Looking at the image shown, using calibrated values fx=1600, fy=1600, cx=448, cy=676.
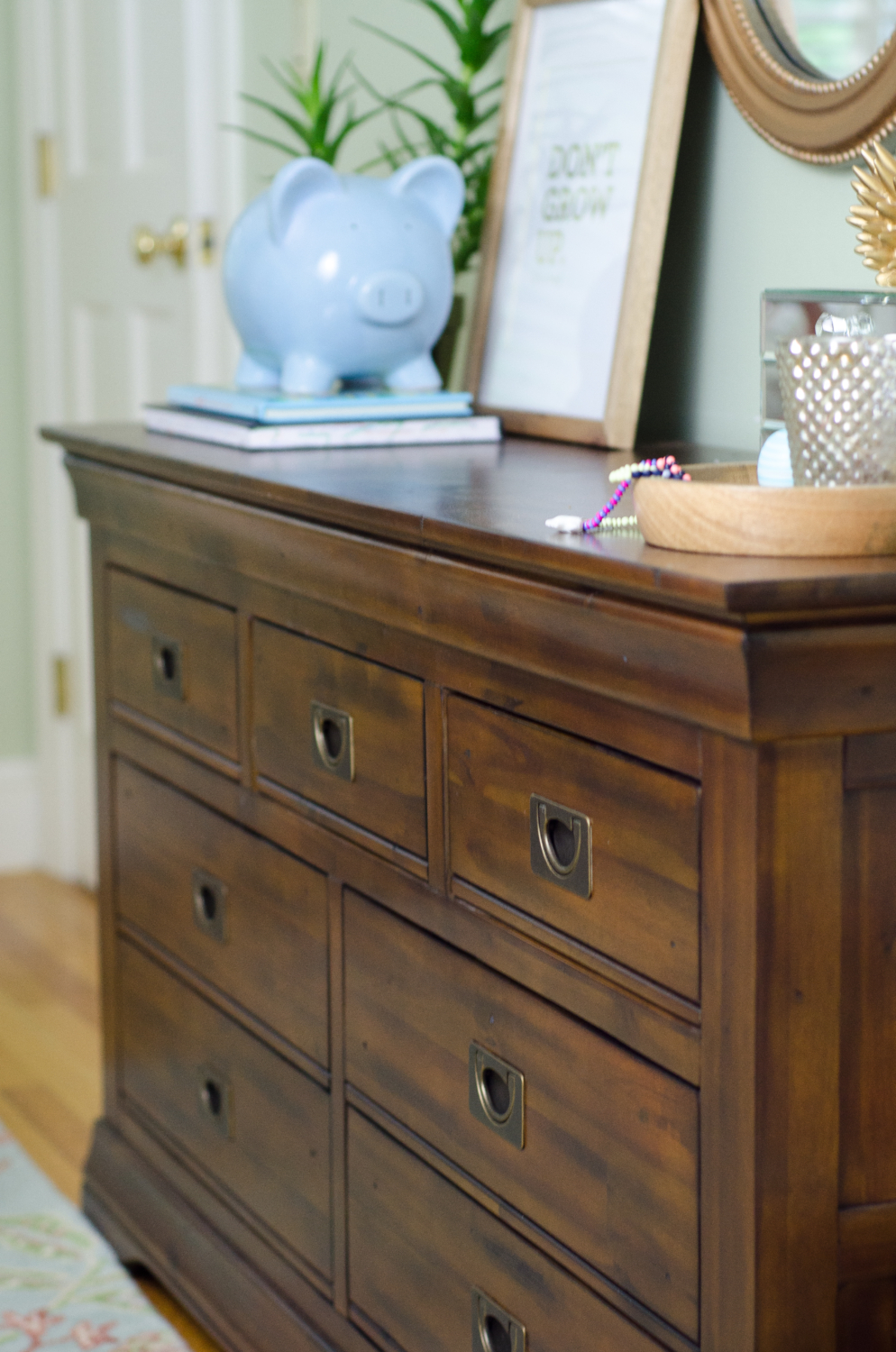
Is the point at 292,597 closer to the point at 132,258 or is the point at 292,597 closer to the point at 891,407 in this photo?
the point at 891,407

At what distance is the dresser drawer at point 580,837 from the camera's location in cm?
85

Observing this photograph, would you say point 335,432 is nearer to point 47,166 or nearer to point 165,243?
point 165,243

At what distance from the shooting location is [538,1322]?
3.38ft

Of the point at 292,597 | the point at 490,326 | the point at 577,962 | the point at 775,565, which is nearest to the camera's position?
the point at 775,565

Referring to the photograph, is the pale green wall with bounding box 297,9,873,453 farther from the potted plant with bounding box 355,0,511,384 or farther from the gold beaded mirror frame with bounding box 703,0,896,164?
the potted plant with bounding box 355,0,511,384

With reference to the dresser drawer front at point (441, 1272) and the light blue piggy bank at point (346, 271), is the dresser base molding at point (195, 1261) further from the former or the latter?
the light blue piggy bank at point (346, 271)

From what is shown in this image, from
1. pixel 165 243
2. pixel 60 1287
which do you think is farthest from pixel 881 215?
pixel 165 243

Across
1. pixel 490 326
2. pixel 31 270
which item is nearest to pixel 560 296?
pixel 490 326

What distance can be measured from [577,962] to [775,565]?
1.00ft

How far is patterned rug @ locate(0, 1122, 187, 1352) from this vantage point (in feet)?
5.43

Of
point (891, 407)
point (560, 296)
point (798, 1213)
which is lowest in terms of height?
point (798, 1213)

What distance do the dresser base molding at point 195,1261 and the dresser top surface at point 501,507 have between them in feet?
2.24

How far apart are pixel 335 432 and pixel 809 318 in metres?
0.51

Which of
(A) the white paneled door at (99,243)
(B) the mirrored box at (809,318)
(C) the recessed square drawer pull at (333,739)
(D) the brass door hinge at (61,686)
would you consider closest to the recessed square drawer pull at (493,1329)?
(C) the recessed square drawer pull at (333,739)
